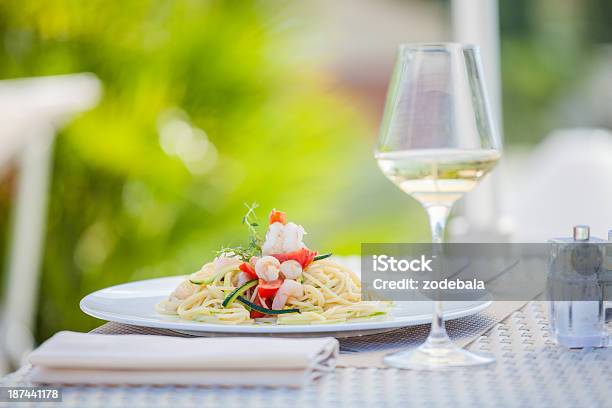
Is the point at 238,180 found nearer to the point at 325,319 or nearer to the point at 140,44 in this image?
the point at 140,44

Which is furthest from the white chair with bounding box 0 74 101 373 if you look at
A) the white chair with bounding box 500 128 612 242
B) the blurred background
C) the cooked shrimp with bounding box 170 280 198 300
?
the cooked shrimp with bounding box 170 280 198 300

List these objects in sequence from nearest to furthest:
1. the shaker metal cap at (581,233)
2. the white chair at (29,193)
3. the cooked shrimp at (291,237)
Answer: the shaker metal cap at (581,233) < the cooked shrimp at (291,237) < the white chair at (29,193)

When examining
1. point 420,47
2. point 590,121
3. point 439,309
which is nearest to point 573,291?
point 439,309

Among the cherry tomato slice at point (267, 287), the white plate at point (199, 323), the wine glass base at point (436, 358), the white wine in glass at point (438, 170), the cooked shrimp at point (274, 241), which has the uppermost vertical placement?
the white wine in glass at point (438, 170)

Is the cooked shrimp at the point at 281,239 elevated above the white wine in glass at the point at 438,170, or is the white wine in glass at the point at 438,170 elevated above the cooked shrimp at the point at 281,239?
the white wine in glass at the point at 438,170

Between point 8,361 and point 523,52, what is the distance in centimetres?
1035

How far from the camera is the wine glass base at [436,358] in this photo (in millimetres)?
991

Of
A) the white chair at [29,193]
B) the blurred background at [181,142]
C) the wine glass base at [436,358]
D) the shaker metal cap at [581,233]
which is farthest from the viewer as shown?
the blurred background at [181,142]

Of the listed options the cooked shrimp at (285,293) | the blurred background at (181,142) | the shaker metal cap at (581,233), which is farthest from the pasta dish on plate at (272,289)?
the blurred background at (181,142)

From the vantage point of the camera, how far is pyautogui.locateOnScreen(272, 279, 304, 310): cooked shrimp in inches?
45.8

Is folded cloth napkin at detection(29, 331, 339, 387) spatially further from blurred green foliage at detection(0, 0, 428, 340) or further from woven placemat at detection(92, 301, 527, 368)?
blurred green foliage at detection(0, 0, 428, 340)

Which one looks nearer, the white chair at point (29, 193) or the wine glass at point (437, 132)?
the wine glass at point (437, 132)

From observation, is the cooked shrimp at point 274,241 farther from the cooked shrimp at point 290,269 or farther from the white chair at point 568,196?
the white chair at point 568,196

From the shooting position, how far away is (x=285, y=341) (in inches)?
38.4
